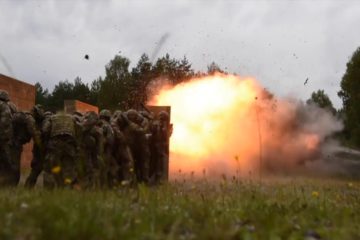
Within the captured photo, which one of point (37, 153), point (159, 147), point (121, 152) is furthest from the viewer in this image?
point (159, 147)

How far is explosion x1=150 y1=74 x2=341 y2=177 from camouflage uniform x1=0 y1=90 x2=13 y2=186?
11502mm

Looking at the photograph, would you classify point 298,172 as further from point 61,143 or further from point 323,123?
point 61,143

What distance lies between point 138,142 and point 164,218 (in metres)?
10.7

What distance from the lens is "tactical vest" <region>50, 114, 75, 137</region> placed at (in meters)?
13.5

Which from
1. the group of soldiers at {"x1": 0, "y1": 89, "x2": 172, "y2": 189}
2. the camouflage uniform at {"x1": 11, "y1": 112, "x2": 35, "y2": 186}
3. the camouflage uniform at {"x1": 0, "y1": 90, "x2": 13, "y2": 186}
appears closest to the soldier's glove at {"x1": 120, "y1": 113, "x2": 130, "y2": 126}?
the group of soldiers at {"x1": 0, "y1": 89, "x2": 172, "y2": 189}

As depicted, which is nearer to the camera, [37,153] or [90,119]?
[90,119]

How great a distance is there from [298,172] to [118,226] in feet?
83.9

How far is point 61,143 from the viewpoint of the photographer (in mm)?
13391

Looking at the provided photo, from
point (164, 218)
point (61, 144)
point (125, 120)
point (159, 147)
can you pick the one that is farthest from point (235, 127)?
point (164, 218)

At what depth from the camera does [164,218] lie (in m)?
5.89

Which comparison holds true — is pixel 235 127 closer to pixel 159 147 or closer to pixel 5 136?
pixel 159 147

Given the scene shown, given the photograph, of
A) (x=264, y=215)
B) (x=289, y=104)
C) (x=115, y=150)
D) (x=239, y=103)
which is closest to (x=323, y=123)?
(x=289, y=104)

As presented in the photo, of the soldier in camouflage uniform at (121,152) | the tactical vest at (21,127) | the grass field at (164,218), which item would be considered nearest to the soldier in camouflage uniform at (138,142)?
the soldier in camouflage uniform at (121,152)

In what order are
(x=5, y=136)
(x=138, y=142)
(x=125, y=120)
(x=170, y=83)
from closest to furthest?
(x=5, y=136), (x=125, y=120), (x=138, y=142), (x=170, y=83)
